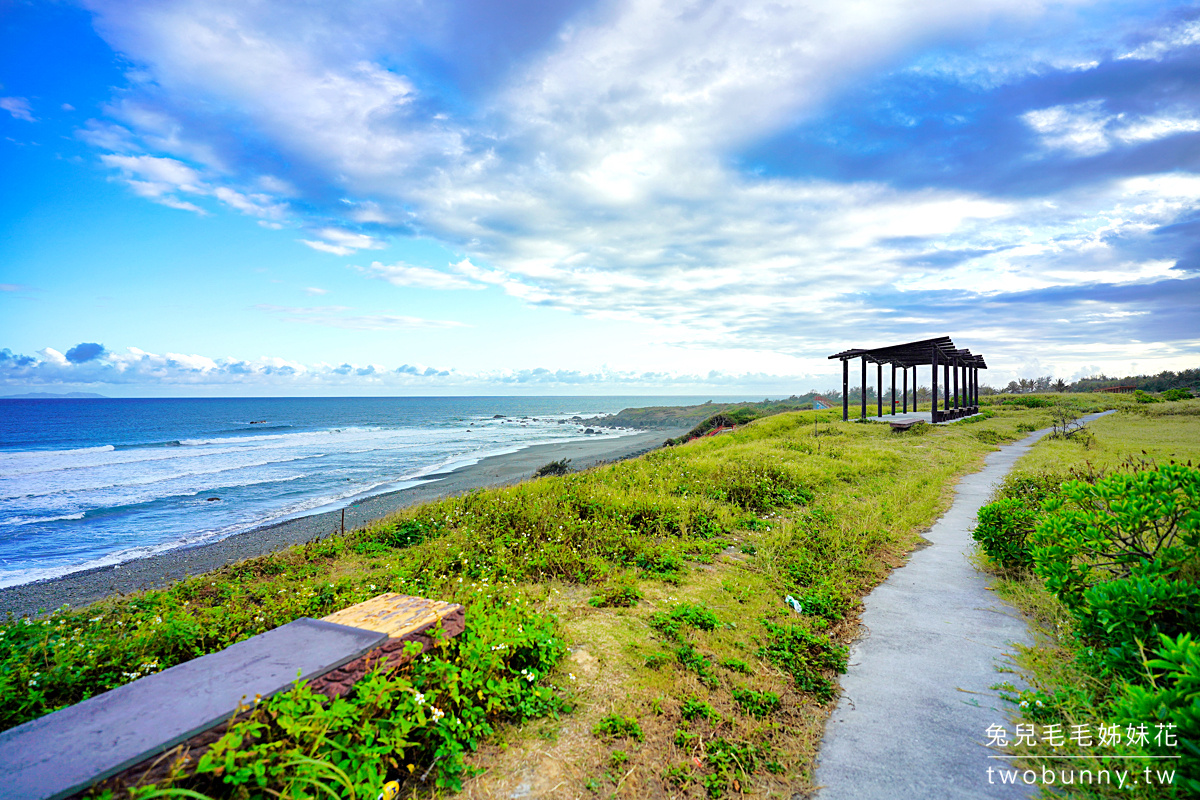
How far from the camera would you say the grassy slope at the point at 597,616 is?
3174 mm

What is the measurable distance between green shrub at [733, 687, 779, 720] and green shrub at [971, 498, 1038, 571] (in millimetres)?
4098

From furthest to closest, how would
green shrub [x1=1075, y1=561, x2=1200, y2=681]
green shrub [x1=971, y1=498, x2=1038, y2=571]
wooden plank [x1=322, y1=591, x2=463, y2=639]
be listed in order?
1. green shrub [x1=971, y1=498, x2=1038, y2=571]
2. wooden plank [x1=322, y1=591, x2=463, y2=639]
3. green shrub [x1=1075, y1=561, x2=1200, y2=681]

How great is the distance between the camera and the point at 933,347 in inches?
960

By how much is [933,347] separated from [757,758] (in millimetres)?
26157

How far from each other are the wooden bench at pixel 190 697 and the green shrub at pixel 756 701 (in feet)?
6.71

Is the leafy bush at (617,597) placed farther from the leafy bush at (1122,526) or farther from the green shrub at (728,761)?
the leafy bush at (1122,526)

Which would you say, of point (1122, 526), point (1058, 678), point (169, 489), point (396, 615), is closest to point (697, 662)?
point (396, 615)

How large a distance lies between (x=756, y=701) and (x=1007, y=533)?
450cm

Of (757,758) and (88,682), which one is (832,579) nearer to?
(757,758)

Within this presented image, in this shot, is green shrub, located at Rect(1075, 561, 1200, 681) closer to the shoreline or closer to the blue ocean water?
the shoreline

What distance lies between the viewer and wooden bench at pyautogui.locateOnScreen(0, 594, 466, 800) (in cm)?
218

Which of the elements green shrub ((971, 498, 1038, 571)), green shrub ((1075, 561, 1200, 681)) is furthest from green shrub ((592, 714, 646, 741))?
green shrub ((971, 498, 1038, 571))

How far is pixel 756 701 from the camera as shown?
12.0 feet

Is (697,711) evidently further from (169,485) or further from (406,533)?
(169,485)
